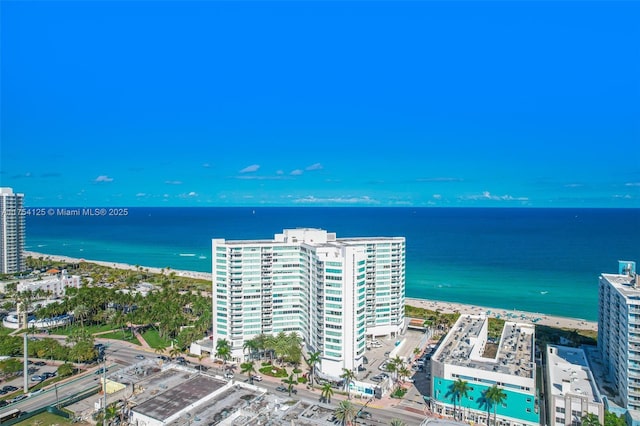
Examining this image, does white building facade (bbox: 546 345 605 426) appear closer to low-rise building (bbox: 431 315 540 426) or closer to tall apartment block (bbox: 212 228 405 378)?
low-rise building (bbox: 431 315 540 426)

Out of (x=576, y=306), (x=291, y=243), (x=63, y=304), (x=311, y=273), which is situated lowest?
(x=576, y=306)

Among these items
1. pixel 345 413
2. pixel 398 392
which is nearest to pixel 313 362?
pixel 398 392

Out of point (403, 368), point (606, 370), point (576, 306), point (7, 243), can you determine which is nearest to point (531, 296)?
point (576, 306)

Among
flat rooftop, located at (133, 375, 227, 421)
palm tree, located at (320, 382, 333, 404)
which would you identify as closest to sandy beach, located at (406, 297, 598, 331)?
palm tree, located at (320, 382, 333, 404)

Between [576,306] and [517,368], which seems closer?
[517,368]

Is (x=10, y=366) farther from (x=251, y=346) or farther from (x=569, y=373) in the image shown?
(x=569, y=373)

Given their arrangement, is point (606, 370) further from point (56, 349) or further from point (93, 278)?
point (93, 278)
